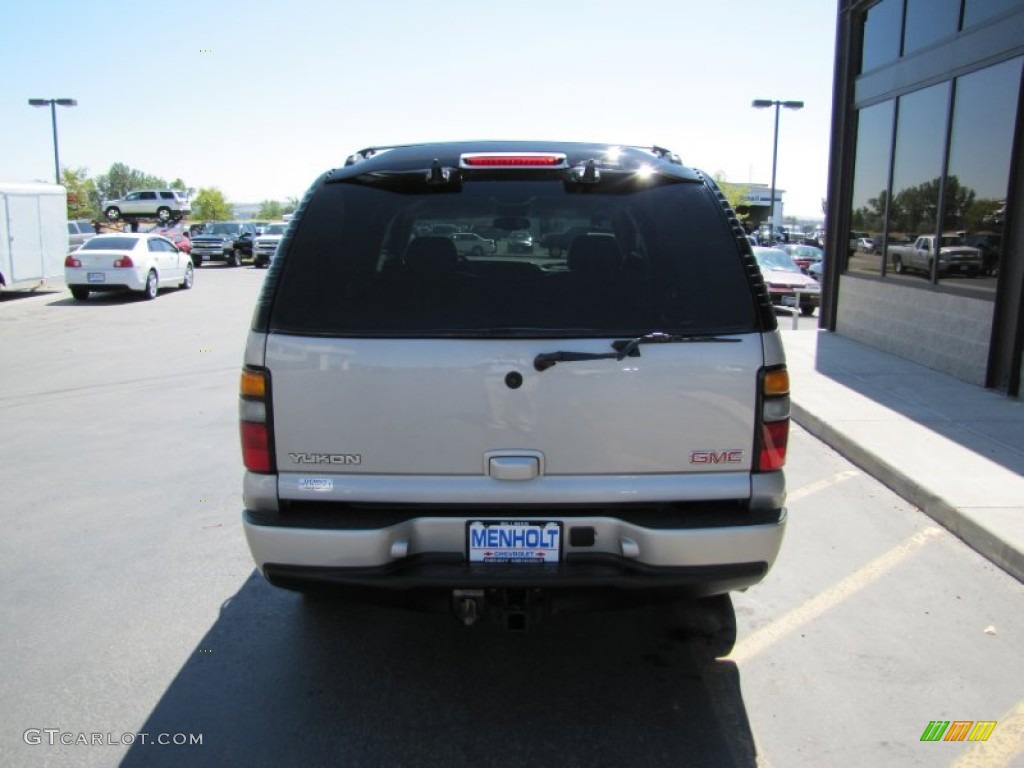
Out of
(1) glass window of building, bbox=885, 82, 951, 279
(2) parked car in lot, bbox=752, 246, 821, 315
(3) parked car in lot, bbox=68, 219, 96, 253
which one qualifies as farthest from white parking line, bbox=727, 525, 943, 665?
(3) parked car in lot, bbox=68, 219, 96, 253

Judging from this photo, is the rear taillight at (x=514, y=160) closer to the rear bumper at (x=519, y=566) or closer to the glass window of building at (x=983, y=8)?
the rear bumper at (x=519, y=566)

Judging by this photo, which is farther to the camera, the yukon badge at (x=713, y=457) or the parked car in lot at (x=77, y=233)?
the parked car in lot at (x=77, y=233)

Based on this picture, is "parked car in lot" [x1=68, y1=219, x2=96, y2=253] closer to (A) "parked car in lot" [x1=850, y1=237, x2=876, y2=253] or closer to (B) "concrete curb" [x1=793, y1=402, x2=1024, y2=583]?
(A) "parked car in lot" [x1=850, y1=237, x2=876, y2=253]

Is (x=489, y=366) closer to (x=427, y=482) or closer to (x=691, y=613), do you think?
(x=427, y=482)

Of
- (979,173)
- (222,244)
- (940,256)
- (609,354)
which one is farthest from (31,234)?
(609,354)

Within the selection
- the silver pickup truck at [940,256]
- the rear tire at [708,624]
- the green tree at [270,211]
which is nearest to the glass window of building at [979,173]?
the silver pickup truck at [940,256]

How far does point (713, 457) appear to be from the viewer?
294 centimetres

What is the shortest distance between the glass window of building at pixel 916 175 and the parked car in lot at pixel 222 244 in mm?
30066

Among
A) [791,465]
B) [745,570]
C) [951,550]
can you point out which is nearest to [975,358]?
[791,465]

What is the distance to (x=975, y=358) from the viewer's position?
29.2ft

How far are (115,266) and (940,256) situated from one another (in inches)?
704

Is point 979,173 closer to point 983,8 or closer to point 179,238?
point 983,8

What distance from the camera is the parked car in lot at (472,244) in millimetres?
3588

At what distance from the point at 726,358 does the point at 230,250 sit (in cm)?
3582
